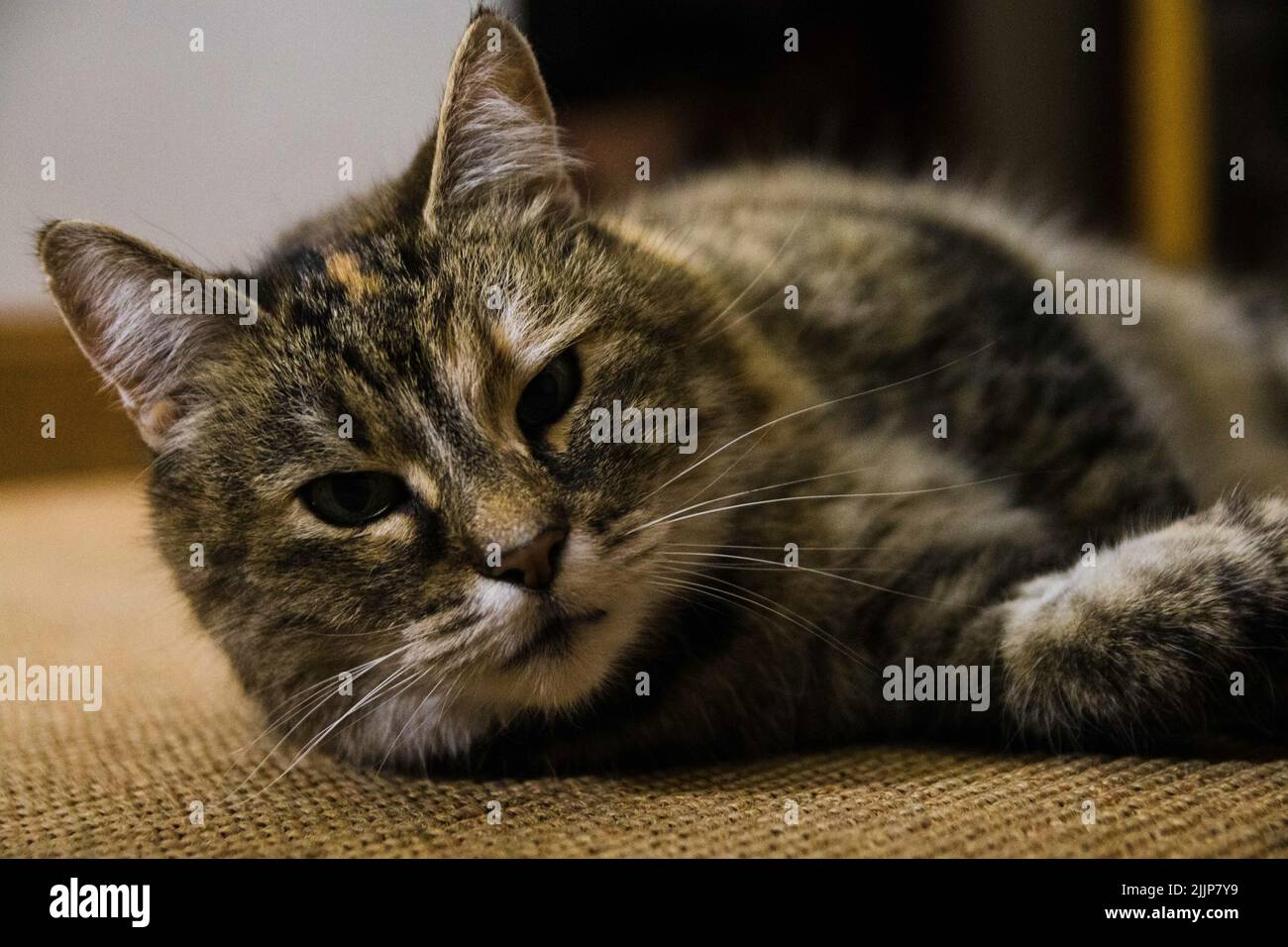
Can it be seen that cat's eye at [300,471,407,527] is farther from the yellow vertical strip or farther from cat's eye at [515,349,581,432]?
the yellow vertical strip

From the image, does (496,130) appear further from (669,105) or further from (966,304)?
(669,105)

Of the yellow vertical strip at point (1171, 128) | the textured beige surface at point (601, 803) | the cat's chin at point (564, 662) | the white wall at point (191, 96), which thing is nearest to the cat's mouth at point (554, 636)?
the cat's chin at point (564, 662)

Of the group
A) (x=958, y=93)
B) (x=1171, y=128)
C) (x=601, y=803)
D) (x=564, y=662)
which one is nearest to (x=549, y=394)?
(x=564, y=662)
